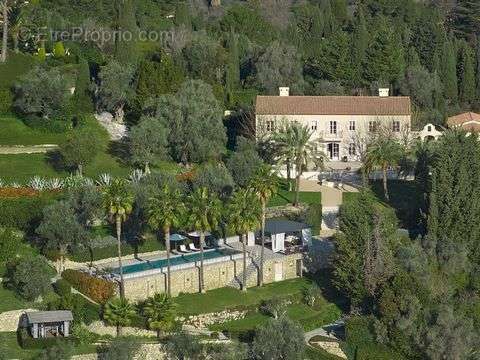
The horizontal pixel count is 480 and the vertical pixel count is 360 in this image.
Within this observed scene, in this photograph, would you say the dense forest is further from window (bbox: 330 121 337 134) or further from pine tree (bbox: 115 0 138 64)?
window (bbox: 330 121 337 134)

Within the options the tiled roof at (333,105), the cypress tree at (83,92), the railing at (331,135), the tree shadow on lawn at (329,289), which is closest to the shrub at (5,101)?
the cypress tree at (83,92)

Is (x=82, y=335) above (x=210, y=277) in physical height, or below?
below

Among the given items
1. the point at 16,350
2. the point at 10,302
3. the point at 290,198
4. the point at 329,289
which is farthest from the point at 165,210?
the point at 290,198

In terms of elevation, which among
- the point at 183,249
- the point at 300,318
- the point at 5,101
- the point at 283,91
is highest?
the point at 283,91

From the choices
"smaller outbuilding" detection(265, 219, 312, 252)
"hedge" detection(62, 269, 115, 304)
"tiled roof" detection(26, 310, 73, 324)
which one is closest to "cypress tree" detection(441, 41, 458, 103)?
"smaller outbuilding" detection(265, 219, 312, 252)

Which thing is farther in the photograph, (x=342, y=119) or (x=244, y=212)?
(x=342, y=119)

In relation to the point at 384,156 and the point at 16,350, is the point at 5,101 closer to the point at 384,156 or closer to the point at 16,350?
the point at 384,156
